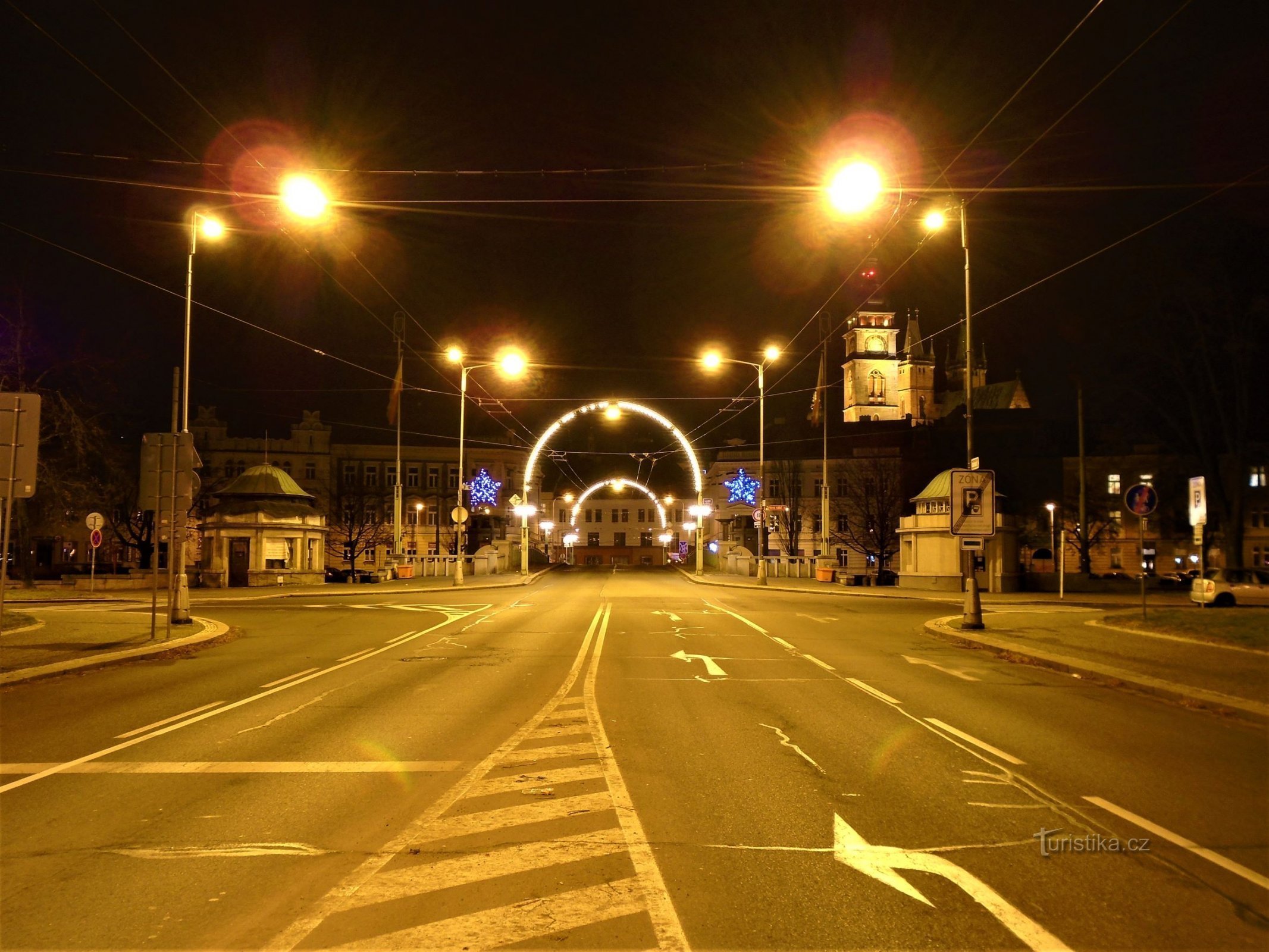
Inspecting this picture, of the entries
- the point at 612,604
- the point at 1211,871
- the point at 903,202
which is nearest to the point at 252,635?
the point at 612,604

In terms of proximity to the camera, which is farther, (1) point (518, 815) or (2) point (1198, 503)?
(2) point (1198, 503)

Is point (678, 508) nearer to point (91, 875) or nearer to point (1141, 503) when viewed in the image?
point (1141, 503)

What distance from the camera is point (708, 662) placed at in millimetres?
16062

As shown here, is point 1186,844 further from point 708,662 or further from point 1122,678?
point 708,662

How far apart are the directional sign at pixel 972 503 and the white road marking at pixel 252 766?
Answer: 611 inches

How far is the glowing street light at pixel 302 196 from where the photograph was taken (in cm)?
1714

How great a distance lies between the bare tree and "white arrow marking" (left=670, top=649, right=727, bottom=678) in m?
52.4

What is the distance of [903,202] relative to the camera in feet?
72.0

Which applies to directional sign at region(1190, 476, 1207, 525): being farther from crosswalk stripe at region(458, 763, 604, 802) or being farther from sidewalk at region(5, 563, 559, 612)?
sidewalk at region(5, 563, 559, 612)

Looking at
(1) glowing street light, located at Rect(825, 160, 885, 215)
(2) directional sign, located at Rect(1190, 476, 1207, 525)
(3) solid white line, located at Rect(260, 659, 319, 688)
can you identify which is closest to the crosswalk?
(3) solid white line, located at Rect(260, 659, 319, 688)

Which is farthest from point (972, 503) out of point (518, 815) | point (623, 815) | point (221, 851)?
point (221, 851)

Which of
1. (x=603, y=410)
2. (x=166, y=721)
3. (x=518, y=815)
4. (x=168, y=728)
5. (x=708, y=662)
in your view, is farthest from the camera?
(x=603, y=410)

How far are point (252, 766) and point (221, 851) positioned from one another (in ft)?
7.90

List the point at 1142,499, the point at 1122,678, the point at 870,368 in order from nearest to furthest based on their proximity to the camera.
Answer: the point at 1122,678, the point at 1142,499, the point at 870,368
